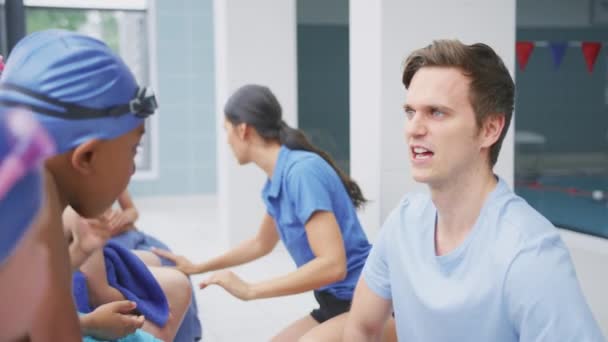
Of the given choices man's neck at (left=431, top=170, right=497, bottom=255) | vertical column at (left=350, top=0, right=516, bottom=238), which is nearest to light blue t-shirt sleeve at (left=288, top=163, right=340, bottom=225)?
man's neck at (left=431, top=170, right=497, bottom=255)

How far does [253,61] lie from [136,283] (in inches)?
155

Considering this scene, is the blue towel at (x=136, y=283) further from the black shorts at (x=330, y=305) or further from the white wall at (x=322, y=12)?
the white wall at (x=322, y=12)

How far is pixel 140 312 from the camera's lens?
1.96 m

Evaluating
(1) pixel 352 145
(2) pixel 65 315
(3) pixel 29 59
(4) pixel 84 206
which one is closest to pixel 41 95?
(3) pixel 29 59

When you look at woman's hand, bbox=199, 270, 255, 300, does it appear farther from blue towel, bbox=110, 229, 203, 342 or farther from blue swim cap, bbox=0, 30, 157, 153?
blue swim cap, bbox=0, 30, 157, 153

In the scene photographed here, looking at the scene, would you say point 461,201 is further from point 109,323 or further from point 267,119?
point 267,119

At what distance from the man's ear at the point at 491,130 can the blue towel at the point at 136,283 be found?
1058mm

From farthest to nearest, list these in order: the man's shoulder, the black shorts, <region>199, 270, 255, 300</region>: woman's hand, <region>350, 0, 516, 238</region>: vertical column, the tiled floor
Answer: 1. the tiled floor
2. <region>350, 0, 516, 238</region>: vertical column
3. the black shorts
4. <region>199, 270, 255, 300</region>: woman's hand
5. the man's shoulder

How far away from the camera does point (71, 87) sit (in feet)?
3.55

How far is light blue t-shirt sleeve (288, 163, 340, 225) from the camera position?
2.26 metres

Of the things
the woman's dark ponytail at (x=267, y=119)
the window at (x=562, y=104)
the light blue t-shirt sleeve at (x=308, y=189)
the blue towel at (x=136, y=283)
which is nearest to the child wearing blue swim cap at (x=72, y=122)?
the blue towel at (x=136, y=283)

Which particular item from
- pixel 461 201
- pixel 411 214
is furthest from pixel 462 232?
pixel 411 214

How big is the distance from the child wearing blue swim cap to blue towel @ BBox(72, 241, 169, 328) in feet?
2.71

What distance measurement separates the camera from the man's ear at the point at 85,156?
1.11 meters
